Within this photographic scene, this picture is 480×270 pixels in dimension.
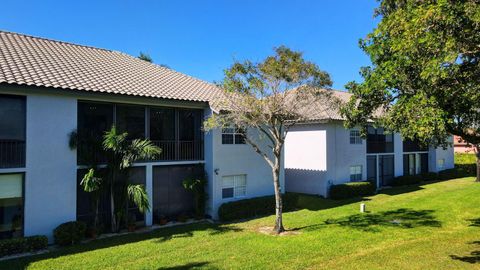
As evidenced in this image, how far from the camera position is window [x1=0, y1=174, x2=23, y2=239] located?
12.5m

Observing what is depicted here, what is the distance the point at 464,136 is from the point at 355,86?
391 centimetres

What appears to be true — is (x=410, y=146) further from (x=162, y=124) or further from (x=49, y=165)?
(x=49, y=165)

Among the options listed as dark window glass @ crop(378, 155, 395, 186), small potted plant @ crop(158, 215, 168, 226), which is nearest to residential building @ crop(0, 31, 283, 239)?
small potted plant @ crop(158, 215, 168, 226)

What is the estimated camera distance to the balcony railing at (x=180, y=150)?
55.6ft

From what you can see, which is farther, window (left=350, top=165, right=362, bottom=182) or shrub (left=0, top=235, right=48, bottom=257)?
window (left=350, top=165, right=362, bottom=182)

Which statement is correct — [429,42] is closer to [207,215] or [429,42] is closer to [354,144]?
[207,215]

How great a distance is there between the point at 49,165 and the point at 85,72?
4879 mm

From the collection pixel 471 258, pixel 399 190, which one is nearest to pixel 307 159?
pixel 399 190

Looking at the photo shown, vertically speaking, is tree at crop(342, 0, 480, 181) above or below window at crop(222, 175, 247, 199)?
above

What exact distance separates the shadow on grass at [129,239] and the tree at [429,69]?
25.2ft

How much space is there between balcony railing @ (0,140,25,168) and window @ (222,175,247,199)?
9.16m

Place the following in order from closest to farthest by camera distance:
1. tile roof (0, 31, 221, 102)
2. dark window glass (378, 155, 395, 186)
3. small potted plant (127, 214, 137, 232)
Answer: tile roof (0, 31, 221, 102), small potted plant (127, 214, 137, 232), dark window glass (378, 155, 395, 186)

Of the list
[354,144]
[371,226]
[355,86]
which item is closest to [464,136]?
[355,86]

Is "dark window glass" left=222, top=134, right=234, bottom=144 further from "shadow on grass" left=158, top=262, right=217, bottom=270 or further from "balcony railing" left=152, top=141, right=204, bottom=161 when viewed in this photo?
"shadow on grass" left=158, top=262, right=217, bottom=270
